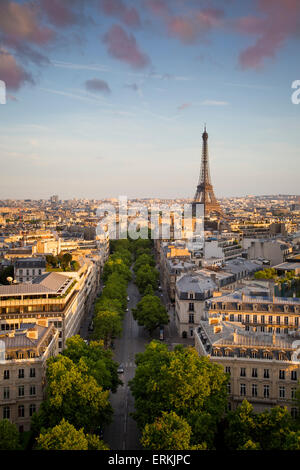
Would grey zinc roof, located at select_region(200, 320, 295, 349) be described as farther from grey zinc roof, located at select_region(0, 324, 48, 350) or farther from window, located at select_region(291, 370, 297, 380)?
grey zinc roof, located at select_region(0, 324, 48, 350)

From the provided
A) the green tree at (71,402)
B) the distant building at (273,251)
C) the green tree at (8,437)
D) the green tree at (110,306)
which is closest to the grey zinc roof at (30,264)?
the green tree at (110,306)

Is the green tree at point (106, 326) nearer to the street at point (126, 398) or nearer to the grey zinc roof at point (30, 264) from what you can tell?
the street at point (126, 398)

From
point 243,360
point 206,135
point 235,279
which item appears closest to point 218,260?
point 235,279

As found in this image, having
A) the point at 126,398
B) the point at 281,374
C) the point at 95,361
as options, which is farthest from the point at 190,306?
the point at 281,374

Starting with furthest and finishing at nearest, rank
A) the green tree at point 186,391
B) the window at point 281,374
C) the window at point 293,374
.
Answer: the window at point 281,374, the window at point 293,374, the green tree at point 186,391

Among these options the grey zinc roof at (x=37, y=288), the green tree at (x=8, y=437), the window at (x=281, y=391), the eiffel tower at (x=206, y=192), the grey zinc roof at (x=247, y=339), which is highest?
the eiffel tower at (x=206, y=192)
